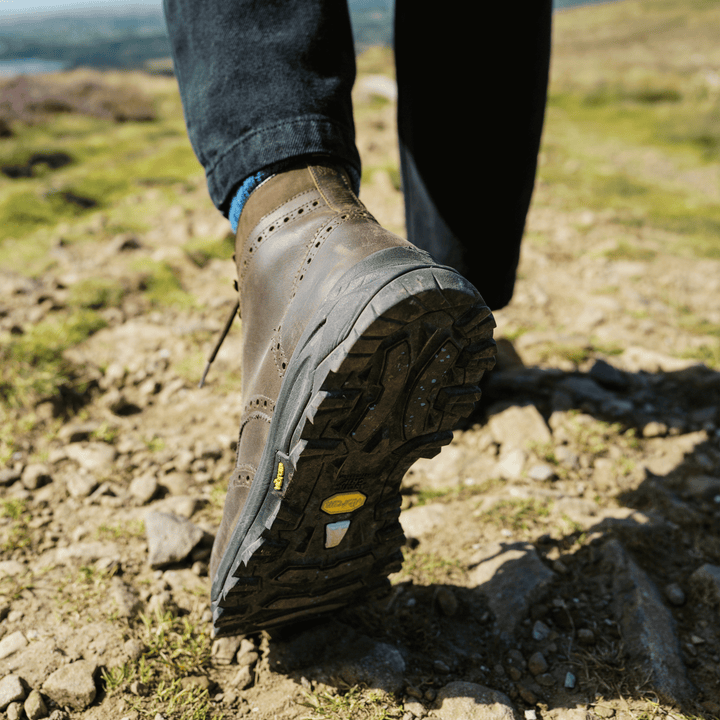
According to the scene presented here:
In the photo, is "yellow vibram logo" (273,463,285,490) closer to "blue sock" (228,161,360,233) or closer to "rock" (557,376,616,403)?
"blue sock" (228,161,360,233)

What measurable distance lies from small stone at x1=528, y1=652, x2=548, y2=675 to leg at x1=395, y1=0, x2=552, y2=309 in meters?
1.08

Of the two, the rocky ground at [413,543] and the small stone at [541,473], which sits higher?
the rocky ground at [413,543]

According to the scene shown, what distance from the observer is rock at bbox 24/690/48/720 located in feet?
3.76

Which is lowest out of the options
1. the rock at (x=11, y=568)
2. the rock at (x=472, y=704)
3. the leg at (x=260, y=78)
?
the rock at (x=472, y=704)

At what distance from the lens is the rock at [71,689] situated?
3.83 ft

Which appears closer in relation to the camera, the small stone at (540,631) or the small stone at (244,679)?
the small stone at (244,679)

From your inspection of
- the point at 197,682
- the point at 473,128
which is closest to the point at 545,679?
the point at 197,682

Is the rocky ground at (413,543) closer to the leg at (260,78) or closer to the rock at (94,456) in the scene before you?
the rock at (94,456)

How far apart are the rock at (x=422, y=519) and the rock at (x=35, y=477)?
3.55 ft

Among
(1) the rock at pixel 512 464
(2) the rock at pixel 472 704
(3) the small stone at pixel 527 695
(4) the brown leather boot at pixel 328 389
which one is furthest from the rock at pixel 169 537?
(1) the rock at pixel 512 464

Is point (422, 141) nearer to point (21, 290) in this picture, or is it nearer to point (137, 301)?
point (137, 301)

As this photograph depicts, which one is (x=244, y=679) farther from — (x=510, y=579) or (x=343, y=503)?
(x=510, y=579)

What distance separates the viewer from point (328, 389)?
0.92 m

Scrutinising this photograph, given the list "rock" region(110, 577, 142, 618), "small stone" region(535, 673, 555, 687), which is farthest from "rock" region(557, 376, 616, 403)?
"rock" region(110, 577, 142, 618)
